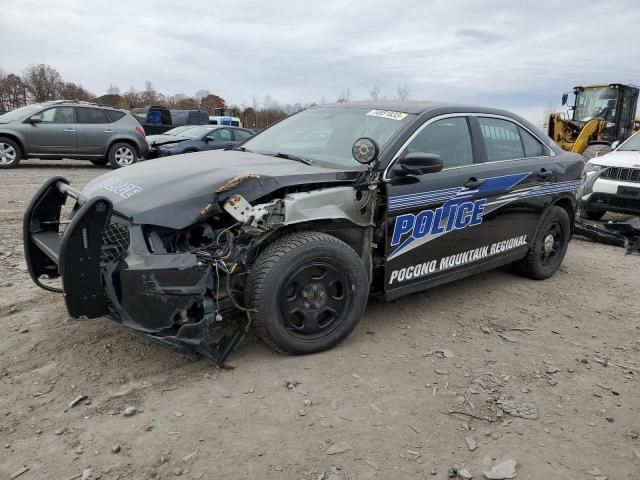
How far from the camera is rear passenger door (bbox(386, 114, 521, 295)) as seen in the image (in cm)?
379

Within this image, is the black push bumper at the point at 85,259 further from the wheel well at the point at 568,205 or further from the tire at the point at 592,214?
the tire at the point at 592,214

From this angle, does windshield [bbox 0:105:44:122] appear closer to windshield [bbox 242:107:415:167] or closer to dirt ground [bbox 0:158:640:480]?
dirt ground [bbox 0:158:640:480]

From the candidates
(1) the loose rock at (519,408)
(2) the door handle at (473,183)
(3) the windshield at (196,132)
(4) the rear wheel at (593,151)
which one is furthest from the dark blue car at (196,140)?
(1) the loose rock at (519,408)

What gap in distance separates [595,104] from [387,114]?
44.9ft

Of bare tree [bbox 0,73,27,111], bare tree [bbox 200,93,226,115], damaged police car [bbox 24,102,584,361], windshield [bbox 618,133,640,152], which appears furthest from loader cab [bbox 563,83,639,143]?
bare tree [bbox 0,73,27,111]

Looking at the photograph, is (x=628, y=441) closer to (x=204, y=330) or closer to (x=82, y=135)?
(x=204, y=330)

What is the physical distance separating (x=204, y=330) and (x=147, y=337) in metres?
0.31

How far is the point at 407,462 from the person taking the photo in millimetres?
2500

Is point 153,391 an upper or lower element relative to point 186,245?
lower

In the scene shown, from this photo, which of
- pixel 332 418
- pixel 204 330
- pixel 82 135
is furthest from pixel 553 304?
pixel 82 135

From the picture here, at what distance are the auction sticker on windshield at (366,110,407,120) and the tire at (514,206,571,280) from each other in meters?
2.08

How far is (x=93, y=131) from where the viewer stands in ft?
42.0

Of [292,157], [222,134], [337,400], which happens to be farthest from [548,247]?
[222,134]

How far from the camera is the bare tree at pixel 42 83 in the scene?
5221 centimetres
